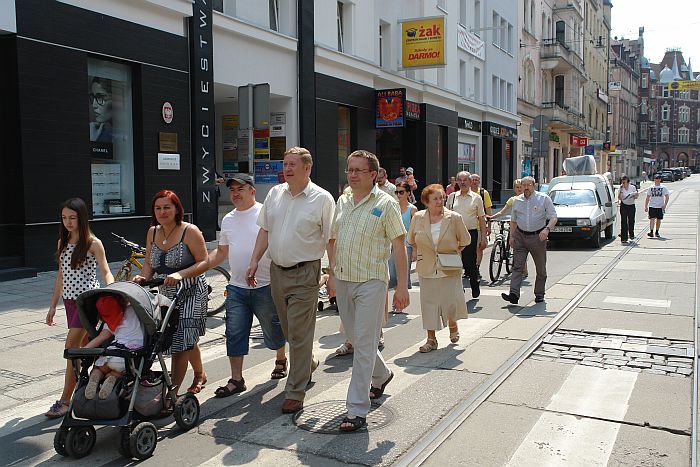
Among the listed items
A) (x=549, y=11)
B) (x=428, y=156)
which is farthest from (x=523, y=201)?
(x=549, y=11)

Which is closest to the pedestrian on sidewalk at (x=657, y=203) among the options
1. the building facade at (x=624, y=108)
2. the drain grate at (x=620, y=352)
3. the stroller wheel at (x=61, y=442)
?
the drain grate at (x=620, y=352)

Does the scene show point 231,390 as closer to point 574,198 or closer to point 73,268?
point 73,268

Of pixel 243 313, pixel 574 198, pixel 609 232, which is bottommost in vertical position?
pixel 609 232

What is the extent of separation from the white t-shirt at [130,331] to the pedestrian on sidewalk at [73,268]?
871 mm

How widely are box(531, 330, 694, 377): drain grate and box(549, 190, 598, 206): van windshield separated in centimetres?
1144

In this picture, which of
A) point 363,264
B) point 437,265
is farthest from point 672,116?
point 363,264

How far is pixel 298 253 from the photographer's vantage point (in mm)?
4957

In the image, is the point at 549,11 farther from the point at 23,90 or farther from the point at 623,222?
the point at 23,90

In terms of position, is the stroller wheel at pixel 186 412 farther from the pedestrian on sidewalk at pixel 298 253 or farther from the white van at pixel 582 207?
the white van at pixel 582 207

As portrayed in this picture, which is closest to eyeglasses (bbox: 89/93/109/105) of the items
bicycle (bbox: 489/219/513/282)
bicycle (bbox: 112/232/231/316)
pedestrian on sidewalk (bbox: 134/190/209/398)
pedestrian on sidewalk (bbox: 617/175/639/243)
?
bicycle (bbox: 112/232/231/316)

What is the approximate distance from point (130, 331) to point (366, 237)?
174 cm

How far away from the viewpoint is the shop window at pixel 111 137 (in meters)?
12.3

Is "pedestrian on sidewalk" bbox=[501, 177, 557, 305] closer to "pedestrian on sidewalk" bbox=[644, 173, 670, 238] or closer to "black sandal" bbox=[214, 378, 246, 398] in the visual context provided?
"black sandal" bbox=[214, 378, 246, 398]

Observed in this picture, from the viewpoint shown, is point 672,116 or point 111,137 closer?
point 111,137
